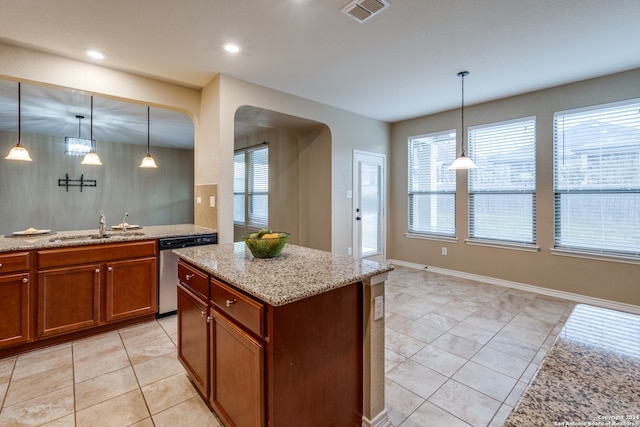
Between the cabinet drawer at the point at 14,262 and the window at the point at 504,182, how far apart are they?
17.4 ft

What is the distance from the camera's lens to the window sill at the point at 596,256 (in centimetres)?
339

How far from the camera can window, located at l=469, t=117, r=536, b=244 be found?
4.11 metres

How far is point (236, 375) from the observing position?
4.84 feet

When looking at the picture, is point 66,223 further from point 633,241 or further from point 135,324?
point 633,241

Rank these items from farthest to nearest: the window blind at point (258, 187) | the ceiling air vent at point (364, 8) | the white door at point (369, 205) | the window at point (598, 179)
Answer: the window blind at point (258, 187), the white door at point (369, 205), the window at point (598, 179), the ceiling air vent at point (364, 8)

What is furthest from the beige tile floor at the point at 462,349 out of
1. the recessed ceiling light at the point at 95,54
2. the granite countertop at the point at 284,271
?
the recessed ceiling light at the point at 95,54

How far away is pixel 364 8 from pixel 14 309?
3.66 meters

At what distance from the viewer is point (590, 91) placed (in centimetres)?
362

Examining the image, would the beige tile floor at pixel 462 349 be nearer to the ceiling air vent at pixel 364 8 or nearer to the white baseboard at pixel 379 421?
the white baseboard at pixel 379 421

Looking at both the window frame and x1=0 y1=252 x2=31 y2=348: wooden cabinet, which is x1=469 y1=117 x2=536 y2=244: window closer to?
the window frame

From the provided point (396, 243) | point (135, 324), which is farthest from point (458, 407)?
point (396, 243)

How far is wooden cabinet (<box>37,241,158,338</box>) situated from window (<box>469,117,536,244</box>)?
14.6ft

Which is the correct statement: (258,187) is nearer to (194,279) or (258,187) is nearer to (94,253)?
(94,253)

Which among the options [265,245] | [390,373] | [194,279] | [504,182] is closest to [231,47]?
[265,245]
